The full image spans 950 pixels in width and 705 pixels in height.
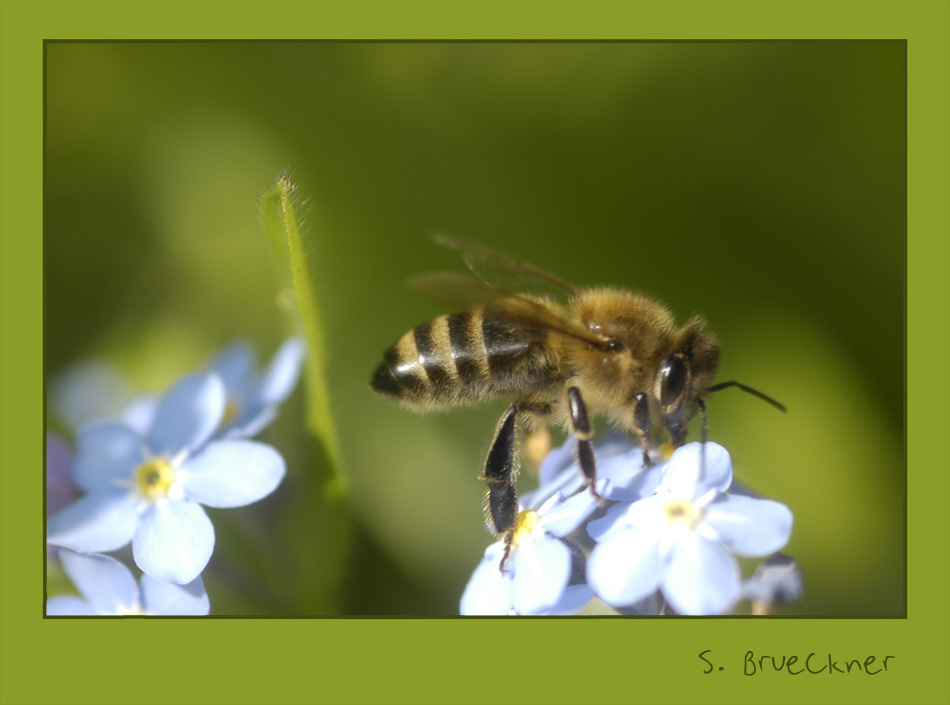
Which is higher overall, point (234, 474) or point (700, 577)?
point (234, 474)

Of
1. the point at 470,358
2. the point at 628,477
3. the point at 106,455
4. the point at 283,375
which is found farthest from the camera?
the point at 283,375

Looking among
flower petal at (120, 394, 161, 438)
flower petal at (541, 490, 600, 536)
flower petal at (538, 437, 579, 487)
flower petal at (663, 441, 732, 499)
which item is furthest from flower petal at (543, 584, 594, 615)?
flower petal at (120, 394, 161, 438)

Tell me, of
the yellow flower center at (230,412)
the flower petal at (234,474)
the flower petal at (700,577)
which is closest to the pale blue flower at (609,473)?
the flower petal at (700,577)

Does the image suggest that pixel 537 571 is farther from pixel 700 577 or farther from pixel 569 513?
pixel 700 577

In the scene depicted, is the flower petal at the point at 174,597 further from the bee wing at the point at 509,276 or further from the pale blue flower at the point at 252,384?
the bee wing at the point at 509,276

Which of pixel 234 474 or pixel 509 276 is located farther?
pixel 509 276

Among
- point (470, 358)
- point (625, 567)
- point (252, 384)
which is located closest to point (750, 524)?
point (625, 567)

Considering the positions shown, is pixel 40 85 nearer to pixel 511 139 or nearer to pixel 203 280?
pixel 203 280

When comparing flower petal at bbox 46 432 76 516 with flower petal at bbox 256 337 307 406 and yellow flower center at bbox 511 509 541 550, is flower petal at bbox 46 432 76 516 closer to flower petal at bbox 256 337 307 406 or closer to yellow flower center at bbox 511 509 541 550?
flower petal at bbox 256 337 307 406
